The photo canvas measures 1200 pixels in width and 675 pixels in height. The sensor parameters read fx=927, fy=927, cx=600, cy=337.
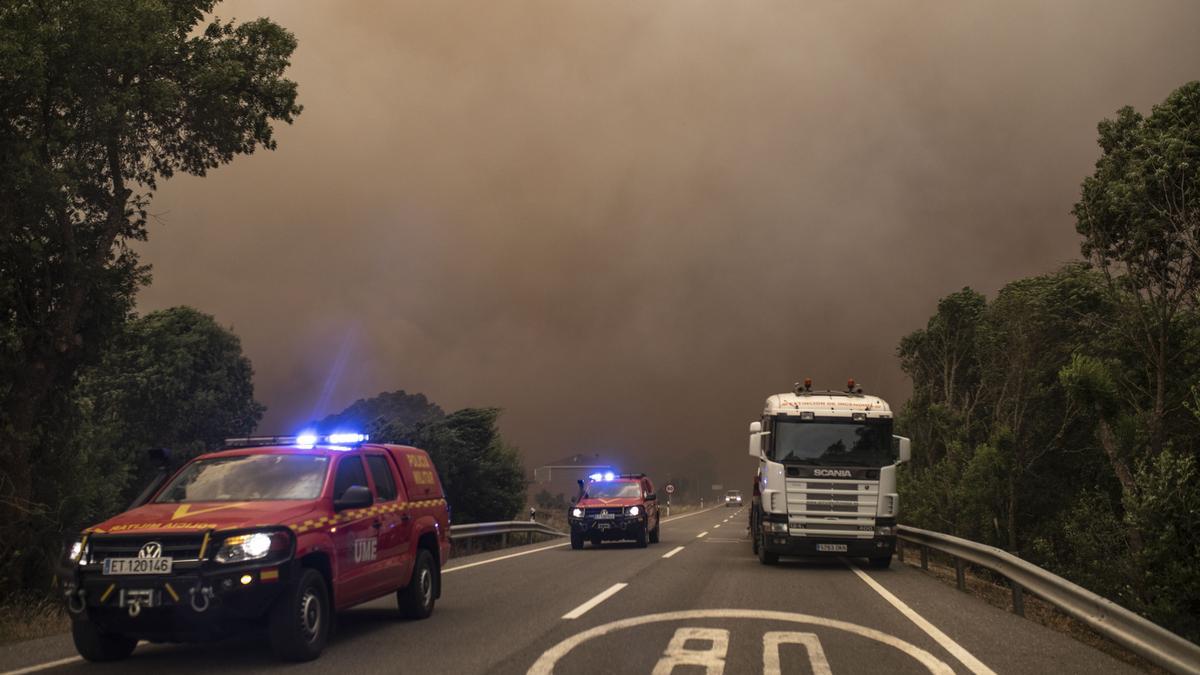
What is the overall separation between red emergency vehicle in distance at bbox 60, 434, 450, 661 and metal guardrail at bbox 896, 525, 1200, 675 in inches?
254

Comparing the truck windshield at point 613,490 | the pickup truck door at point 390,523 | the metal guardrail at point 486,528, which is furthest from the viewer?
the truck windshield at point 613,490

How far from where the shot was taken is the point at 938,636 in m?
8.95

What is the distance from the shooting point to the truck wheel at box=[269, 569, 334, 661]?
289 inches

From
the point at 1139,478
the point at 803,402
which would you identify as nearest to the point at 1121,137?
the point at 803,402

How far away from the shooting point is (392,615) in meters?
10.6

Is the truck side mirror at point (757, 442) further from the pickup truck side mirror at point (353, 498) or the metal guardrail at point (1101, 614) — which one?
the pickup truck side mirror at point (353, 498)

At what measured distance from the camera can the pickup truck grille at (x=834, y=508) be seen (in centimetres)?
1653

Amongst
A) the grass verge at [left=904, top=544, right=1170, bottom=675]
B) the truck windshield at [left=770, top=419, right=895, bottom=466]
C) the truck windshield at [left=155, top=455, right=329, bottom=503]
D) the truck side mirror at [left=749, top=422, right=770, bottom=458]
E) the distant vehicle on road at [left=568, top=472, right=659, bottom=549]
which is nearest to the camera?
the truck windshield at [left=155, top=455, right=329, bottom=503]

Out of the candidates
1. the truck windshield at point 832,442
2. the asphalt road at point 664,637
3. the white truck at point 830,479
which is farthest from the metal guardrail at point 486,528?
the truck windshield at point 832,442

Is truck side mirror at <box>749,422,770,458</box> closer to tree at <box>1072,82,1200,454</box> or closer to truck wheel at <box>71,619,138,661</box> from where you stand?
tree at <box>1072,82,1200,454</box>

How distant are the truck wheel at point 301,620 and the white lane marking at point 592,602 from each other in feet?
9.83

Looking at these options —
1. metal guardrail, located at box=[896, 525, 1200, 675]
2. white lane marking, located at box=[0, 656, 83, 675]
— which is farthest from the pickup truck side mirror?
metal guardrail, located at box=[896, 525, 1200, 675]

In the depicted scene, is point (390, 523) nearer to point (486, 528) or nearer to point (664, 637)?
point (664, 637)

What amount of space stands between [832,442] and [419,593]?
30.8ft
